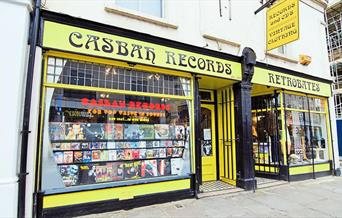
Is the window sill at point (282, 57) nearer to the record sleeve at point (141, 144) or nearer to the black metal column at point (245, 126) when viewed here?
the black metal column at point (245, 126)

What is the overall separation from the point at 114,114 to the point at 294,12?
213 inches

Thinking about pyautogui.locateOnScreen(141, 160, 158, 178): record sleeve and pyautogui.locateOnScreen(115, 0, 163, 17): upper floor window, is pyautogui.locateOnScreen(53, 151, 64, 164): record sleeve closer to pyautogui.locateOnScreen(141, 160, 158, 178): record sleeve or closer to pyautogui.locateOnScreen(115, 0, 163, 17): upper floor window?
pyautogui.locateOnScreen(141, 160, 158, 178): record sleeve

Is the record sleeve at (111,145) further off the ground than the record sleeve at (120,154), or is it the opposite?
the record sleeve at (111,145)

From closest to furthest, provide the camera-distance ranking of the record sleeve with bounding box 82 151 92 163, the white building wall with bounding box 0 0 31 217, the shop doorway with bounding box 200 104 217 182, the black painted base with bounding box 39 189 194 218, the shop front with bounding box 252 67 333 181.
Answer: the white building wall with bounding box 0 0 31 217 < the black painted base with bounding box 39 189 194 218 < the record sleeve with bounding box 82 151 92 163 < the shop doorway with bounding box 200 104 217 182 < the shop front with bounding box 252 67 333 181

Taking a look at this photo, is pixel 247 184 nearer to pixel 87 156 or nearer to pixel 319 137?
pixel 87 156

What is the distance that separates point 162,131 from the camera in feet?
17.9

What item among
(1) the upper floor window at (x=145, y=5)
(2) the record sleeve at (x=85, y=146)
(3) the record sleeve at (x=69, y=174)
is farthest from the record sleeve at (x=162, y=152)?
(1) the upper floor window at (x=145, y=5)

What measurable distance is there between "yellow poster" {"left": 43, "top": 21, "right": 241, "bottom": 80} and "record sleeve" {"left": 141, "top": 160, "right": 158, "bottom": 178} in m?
2.23

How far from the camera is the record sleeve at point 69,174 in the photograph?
423cm

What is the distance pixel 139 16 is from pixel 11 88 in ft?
9.84

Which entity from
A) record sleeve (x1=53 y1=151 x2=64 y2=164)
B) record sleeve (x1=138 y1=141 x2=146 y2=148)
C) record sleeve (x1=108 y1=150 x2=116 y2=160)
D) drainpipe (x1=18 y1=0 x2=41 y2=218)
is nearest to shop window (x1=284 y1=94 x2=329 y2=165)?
record sleeve (x1=138 y1=141 x2=146 y2=148)

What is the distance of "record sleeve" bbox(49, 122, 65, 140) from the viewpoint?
4.20m

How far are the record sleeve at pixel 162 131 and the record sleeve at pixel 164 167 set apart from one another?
1.87 feet

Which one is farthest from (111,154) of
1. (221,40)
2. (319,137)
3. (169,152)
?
(319,137)
